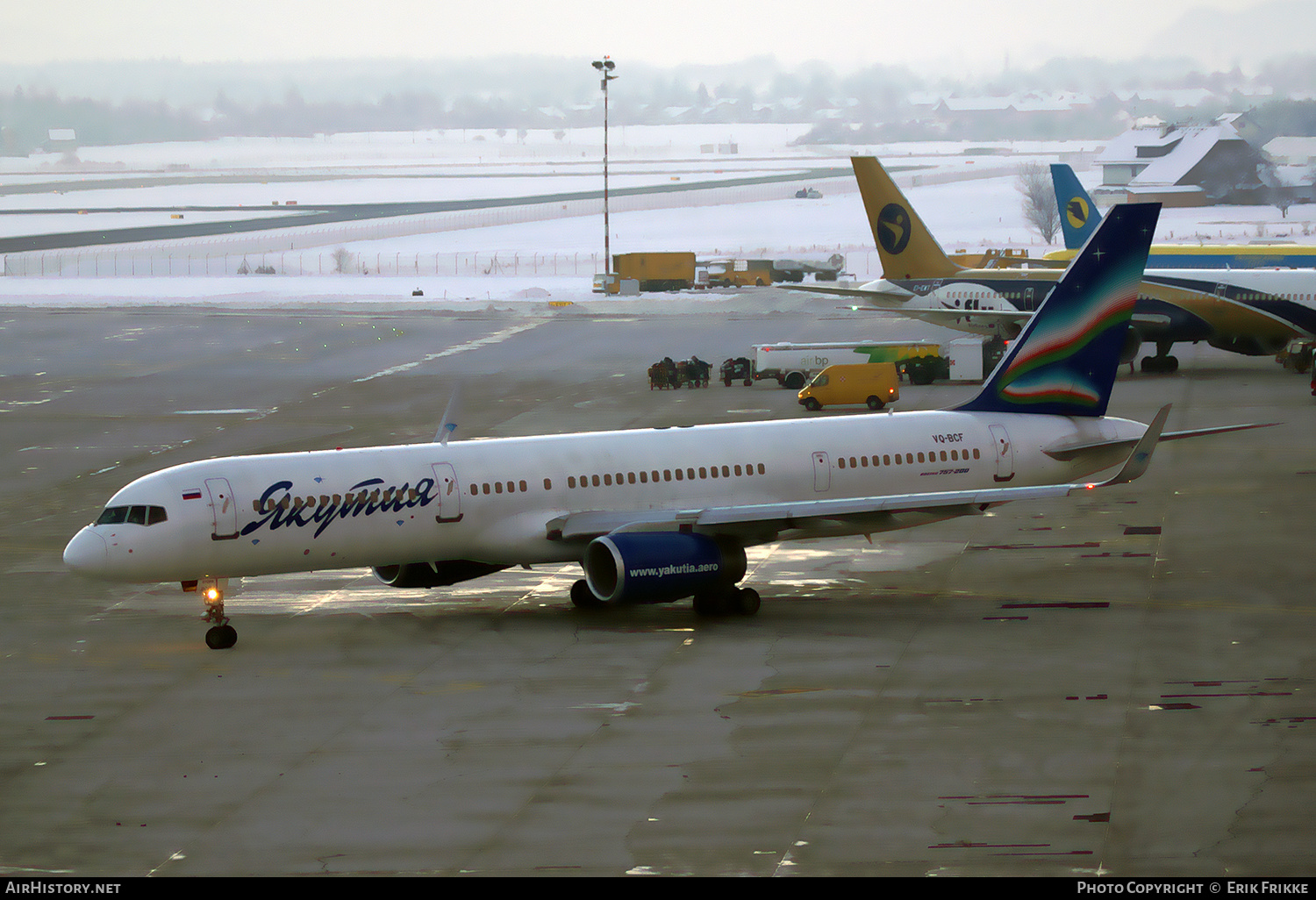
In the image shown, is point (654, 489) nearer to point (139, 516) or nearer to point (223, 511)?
point (223, 511)

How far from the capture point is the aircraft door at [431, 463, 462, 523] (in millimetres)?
34062

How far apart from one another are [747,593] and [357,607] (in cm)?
958

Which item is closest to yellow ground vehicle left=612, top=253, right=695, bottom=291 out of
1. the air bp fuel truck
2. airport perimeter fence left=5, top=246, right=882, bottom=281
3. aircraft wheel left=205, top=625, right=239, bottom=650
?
airport perimeter fence left=5, top=246, right=882, bottom=281

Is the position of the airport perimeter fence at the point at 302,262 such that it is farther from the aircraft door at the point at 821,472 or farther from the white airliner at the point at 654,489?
the aircraft door at the point at 821,472

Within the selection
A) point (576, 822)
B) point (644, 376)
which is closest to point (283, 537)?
point (576, 822)

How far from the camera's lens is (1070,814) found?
22.3 meters

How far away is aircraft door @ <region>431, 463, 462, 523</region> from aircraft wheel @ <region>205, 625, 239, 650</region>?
5.07 meters

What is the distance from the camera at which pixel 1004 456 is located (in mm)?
38781

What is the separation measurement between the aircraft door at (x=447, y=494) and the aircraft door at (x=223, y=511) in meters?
4.38

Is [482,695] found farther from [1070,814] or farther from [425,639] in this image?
[1070,814]

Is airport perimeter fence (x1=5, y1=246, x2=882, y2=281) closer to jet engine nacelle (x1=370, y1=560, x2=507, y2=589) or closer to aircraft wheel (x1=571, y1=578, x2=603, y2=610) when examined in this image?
aircraft wheel (x1=571, y1=578, x2=603, y2=610)

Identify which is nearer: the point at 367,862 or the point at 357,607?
the point at 367,862

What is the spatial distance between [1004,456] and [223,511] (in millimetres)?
19202

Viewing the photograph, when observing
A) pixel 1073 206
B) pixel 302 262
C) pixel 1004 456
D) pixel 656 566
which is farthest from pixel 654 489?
pixel 302 262
